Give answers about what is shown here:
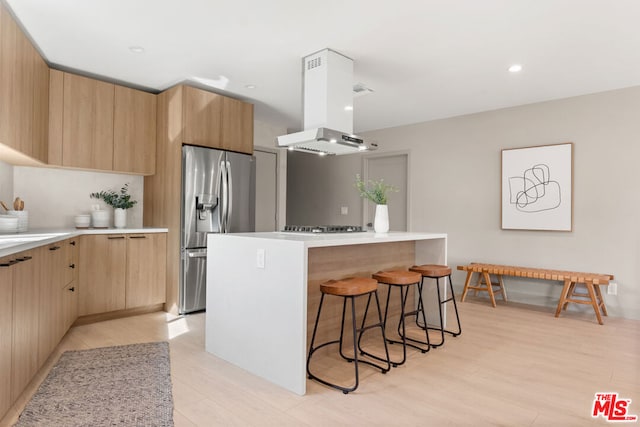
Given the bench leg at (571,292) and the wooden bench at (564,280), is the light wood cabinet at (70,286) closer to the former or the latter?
the wooden bench at (564,280)

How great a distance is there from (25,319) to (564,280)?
4.62 m

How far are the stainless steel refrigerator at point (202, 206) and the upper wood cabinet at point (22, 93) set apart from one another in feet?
4.02

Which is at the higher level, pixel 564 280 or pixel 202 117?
pixel 202 117

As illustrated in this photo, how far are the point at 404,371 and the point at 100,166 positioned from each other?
343cm

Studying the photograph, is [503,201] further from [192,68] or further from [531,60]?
[192,68]

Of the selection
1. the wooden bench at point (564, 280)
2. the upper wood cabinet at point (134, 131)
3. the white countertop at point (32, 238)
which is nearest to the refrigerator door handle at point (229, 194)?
the white countertop at point (32, 238)

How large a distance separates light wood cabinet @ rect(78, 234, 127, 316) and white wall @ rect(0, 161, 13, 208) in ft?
2.54

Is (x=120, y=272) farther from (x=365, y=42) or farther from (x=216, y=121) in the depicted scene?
(x=365, y=42)

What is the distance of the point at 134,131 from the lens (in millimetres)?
4066

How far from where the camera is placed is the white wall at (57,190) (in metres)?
3.69

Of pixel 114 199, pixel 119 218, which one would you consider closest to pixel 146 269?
pixel 119 218

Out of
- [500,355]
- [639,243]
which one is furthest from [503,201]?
[500,355]

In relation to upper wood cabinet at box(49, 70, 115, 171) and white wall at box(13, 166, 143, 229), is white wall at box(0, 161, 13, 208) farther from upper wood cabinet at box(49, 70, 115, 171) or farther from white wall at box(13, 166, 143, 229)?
upper wood cabinet at box(49, 70, 115, 171)

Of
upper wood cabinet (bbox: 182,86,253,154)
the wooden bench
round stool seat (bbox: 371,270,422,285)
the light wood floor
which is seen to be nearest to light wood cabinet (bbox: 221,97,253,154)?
upper wood cabinet (bbox: 182,86,253,154)
